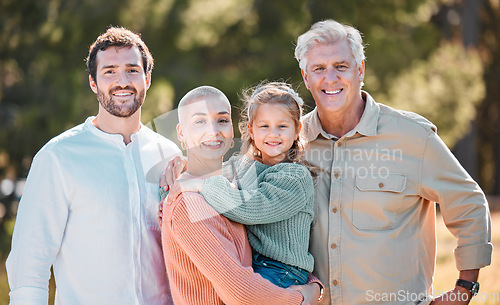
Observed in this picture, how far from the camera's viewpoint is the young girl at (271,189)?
2549mm

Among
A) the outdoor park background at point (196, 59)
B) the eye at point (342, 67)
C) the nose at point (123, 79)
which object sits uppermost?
the outdoor park background at point (196, 59)

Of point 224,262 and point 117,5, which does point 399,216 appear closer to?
point 224,262

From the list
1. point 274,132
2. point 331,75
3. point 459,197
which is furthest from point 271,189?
point 459,197

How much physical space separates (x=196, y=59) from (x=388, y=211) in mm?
8370

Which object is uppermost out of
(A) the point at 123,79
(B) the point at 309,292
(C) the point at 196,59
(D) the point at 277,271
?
(C) the point at 196,59

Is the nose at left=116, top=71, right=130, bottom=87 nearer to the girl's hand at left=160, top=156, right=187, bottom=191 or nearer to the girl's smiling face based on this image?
the girl's hand at left=160, top=156, right=187, bottom=191

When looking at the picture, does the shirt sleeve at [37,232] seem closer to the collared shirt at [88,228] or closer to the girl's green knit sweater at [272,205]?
the collared shirt at [88,228]

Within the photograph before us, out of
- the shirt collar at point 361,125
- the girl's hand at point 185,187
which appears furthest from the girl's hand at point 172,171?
the shirt collar at point 361,125

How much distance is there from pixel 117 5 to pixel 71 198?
7.02m

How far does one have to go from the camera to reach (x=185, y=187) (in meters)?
Answer: 2.52

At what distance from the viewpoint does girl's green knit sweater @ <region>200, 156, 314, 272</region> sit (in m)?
2.54

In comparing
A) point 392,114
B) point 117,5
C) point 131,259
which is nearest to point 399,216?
point 392,114

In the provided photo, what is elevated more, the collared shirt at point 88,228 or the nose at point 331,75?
the nose at point 331,75

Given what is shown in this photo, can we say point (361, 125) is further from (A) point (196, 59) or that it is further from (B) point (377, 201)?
(A) point (196, 59)
